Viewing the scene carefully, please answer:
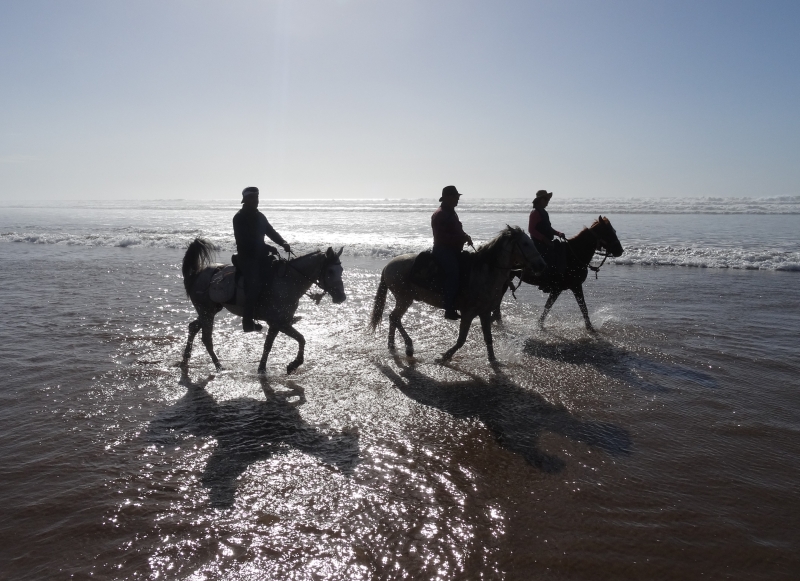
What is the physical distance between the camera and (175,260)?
65.4ft

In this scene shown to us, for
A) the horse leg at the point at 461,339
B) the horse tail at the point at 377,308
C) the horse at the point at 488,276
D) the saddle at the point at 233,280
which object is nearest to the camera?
the saddle at the point at 233,280

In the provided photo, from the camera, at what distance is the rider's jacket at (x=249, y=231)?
23.5ft

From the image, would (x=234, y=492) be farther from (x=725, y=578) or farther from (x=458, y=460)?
(x=725, y=578)

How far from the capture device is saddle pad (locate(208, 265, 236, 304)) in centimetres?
749

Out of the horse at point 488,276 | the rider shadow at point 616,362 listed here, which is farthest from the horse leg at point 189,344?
the rider shadow at point 616,362

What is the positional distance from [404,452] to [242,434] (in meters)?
1.66

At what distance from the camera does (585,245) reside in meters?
10.2

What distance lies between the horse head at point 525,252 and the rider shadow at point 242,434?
3666 mm

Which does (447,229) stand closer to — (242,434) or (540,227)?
(540,227)

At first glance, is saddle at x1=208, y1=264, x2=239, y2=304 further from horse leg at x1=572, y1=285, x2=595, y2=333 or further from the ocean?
horse leg at x1=572, y1=285, x2=595, y2=333

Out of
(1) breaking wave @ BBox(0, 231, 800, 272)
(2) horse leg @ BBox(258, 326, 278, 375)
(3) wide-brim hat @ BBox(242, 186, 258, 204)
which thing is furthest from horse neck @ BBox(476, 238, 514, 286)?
(1) breaking wave @ BBox(0, 231, 800, 272)

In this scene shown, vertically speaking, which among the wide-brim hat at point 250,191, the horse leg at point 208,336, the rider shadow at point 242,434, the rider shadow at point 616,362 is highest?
the wide-brim hat at point 250,191

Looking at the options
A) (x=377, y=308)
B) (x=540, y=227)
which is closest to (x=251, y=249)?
(x=377, y=308)

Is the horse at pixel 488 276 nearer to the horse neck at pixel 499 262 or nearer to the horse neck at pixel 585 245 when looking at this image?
the horse neck at pixel 499 262
